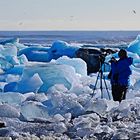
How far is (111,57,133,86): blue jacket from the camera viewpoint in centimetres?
999

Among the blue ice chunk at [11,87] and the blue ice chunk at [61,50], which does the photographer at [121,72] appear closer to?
the blue ice chunk at [11,87]

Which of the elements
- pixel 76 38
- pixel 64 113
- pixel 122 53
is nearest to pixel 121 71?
pixel 122 53

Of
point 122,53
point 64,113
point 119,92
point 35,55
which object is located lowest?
point 35,55

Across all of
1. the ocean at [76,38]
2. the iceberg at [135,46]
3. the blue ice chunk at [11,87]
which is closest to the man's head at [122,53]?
the blue ice chunk at [11,87]

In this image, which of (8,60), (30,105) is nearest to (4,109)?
(30,105)

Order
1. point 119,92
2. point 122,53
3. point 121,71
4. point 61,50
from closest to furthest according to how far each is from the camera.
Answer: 1. point 122,53
2. point 121,71
3. point 119,92
4. point 61,50

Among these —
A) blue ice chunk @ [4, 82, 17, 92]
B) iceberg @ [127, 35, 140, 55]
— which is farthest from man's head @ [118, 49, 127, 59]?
iceberg @ [127, 35, 140, 55]

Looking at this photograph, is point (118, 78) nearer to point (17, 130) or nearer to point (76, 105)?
point (76, 105)

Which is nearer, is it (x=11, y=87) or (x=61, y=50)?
(x=11, y=87)

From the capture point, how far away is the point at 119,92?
10.5 meters

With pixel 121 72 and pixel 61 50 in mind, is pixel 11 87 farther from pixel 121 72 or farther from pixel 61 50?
pixel 61 50

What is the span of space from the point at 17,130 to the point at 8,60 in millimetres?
14896

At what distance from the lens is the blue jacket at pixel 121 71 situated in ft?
32.8

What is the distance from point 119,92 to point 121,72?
541mm
